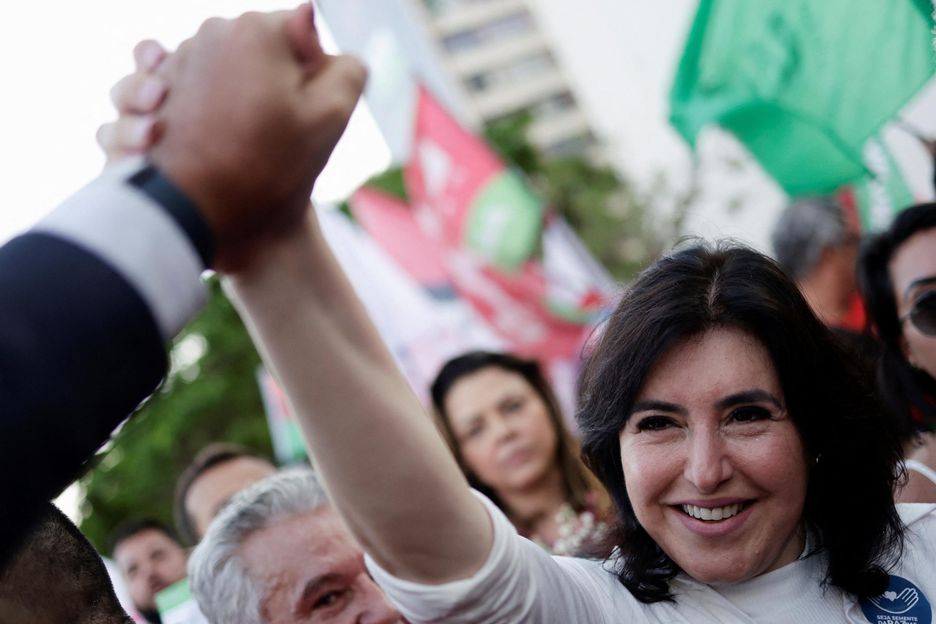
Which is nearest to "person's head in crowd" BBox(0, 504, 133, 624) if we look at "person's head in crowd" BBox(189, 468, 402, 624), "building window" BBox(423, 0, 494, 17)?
"person's head in crowd" BBox(189, 468, 402, 624)

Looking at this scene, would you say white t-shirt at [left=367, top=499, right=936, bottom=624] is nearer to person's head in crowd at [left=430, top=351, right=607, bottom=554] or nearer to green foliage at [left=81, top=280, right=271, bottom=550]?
person's head in crowd at [left=430, top=351, right=607, bottom=554]

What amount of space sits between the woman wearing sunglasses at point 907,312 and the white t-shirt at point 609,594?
874mm

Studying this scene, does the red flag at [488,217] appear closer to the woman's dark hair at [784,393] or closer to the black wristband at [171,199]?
the woman's dark hair at [784,393]

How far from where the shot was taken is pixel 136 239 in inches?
31.0

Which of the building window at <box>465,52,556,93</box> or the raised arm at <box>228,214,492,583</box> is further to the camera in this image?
the building window at <box>465,52,556,93</box>

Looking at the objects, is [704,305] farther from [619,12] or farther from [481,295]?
[619,12]

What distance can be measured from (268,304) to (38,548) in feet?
1.77

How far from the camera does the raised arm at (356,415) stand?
982 mm

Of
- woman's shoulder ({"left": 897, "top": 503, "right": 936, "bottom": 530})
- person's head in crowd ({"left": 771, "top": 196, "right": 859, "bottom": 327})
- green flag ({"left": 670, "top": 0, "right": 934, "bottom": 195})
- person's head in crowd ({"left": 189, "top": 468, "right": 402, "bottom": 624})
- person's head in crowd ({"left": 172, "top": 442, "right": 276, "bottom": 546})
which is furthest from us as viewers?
person's head in crowd ({"left": 172, "top": 442, "right": 276, "bottom": 546})

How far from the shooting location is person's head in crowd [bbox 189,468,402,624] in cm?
211

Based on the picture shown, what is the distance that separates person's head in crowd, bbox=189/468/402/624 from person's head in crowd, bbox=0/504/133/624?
645mm

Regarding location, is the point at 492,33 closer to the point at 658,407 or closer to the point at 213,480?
the point at 213,480

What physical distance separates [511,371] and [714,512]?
7.86 ft

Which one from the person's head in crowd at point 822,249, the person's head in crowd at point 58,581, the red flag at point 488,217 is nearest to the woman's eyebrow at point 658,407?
the person's head in crowd at point 58,581
